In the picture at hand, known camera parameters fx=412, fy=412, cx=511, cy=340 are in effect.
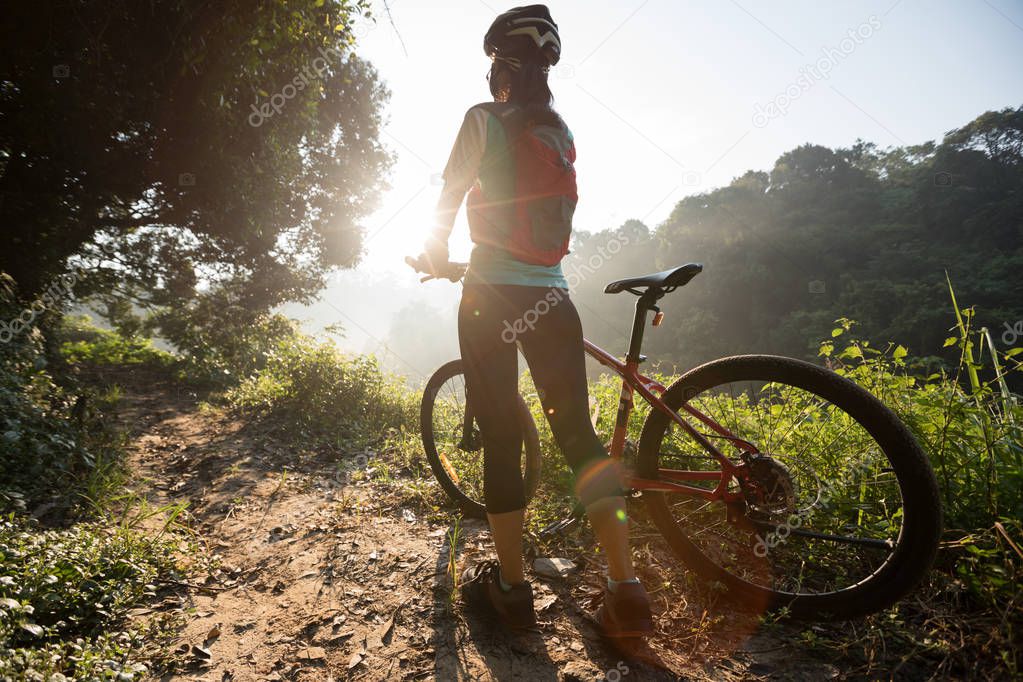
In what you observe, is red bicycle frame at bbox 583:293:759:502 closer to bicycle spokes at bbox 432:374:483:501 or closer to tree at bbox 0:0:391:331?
bicycle spokes at bbox 432:374:483:501

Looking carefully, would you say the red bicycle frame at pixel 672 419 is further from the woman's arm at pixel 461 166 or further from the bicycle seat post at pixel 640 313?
the woman's arm at pixel 461 166

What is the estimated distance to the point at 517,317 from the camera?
173cm

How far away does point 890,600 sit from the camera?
1.58 m

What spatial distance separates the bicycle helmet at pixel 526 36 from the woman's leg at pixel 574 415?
1.05 metres

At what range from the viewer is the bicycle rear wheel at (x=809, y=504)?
1540 millimetres

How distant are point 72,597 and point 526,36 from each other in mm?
3245

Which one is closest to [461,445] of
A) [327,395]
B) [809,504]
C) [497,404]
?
[497,404]

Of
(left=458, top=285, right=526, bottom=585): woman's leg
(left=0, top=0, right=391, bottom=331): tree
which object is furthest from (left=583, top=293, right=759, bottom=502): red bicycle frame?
(left=0, top=0, right=391, bottom=331): tree

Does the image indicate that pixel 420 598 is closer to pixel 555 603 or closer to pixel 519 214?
pixel 555 603

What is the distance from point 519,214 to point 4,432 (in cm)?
446

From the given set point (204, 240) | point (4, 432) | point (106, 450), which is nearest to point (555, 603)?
point (4, 432)

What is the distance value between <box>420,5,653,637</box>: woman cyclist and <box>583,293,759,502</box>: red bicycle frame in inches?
19.0

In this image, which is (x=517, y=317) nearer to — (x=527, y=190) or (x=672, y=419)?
(x=527, y=190)

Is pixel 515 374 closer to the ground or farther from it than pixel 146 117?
closer to the ground
